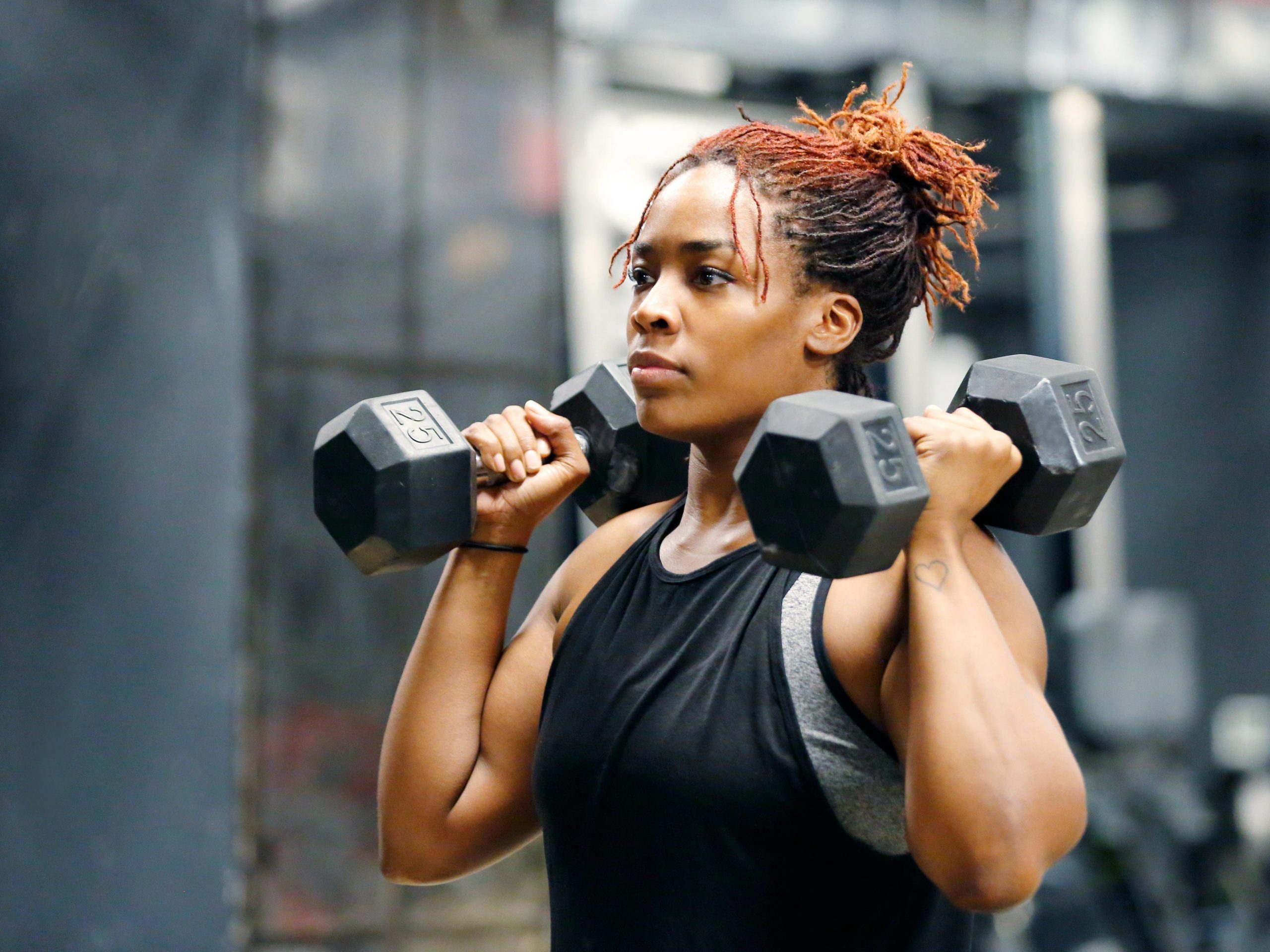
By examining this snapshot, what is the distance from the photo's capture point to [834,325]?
117 cm

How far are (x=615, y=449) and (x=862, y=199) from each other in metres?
0.37

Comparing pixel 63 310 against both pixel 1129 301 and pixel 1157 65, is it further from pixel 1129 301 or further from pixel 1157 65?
pixel 1129 301

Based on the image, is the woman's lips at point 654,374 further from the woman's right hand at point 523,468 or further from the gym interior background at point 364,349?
the gym interior background at point 364,349

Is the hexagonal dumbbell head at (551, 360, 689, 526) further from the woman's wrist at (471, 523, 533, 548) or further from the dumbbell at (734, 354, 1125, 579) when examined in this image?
the dumbbell at (734, 354, 1125, 579)

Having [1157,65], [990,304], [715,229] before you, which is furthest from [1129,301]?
[715,229]

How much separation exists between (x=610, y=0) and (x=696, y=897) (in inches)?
117

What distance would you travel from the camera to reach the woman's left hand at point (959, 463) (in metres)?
0.98

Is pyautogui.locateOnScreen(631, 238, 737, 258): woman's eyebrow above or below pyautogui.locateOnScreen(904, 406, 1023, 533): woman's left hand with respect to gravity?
above

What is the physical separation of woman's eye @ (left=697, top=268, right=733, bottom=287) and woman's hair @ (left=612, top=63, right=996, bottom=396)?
2cm

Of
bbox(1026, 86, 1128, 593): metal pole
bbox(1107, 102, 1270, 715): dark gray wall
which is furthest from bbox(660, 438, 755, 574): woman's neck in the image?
bbox(1107, 102, 1270, 715): dark gray wall

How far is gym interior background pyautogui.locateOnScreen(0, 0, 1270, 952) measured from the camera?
2.24 meters

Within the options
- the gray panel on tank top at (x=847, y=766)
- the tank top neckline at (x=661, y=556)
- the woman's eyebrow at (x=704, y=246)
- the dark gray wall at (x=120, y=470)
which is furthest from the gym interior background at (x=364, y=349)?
the gray panel on tank top at (x=847, y=766)

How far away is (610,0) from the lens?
11.6ft

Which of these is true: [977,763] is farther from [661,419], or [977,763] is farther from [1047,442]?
[661,419]
